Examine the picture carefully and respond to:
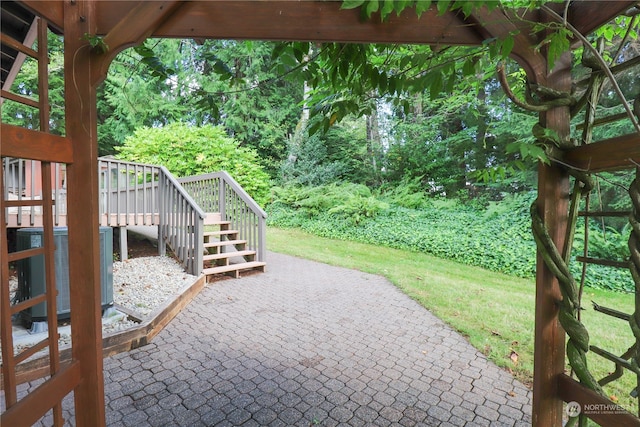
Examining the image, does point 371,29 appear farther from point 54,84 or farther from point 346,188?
point 54,84

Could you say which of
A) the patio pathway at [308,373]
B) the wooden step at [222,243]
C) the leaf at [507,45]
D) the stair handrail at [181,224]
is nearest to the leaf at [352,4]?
the leaf at [507,45]

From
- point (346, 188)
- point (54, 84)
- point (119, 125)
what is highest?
point (54, 84)

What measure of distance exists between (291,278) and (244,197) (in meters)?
1.80

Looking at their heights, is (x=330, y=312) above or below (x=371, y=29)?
below

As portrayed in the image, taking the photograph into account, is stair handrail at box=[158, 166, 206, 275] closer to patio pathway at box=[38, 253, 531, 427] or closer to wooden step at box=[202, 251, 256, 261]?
wooden step at box=[202, 251, 256, 261]

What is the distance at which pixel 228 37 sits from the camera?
150 centimetres

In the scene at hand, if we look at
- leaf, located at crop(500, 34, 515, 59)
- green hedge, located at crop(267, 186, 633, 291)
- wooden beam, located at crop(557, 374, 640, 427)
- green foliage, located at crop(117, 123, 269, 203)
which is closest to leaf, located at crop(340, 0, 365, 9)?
leaf, located at crop(500, 34, 515, 59)

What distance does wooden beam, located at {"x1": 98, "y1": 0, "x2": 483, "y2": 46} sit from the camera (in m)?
1.42

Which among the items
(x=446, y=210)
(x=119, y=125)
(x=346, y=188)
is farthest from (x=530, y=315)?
(x=119, y=125)

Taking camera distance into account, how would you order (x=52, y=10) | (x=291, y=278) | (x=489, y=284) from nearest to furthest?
(x=52, y=10), (x=489, y=284), (x=291, y=278)

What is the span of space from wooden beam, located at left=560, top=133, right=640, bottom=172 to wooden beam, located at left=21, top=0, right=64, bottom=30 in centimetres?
223

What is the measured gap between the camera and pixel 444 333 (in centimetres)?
364

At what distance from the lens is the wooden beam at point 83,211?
143 centimetres

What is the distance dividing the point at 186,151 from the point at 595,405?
37.3ft
